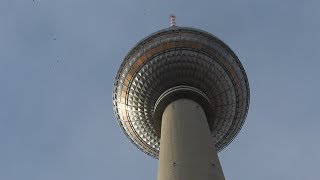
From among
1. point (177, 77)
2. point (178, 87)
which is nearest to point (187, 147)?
point (178, 87)

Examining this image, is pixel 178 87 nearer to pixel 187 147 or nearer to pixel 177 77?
pixel 177 77

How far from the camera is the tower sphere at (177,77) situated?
43.8 meters

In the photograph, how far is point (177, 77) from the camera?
143 ft

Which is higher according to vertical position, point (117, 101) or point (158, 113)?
point (117, 101)

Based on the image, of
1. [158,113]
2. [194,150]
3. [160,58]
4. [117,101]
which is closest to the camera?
[194,150]

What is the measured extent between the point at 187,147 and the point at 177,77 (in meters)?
11.7

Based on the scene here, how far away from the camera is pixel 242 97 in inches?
1885

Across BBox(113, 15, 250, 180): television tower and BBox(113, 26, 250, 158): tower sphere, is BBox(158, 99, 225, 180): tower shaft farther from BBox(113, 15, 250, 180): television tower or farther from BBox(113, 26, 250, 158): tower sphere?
BBox(113, 26, 250, 158): tower sphere

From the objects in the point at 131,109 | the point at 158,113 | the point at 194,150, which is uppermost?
the point at 131,109

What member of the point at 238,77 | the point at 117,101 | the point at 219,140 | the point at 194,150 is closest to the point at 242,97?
the point at 238,77

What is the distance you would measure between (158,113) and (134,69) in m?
6.21

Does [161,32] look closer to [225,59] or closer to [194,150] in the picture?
[225,59]

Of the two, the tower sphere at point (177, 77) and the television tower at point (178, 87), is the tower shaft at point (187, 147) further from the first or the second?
the tower sphere at point (177, 77)

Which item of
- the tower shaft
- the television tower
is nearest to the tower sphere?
the television tower
